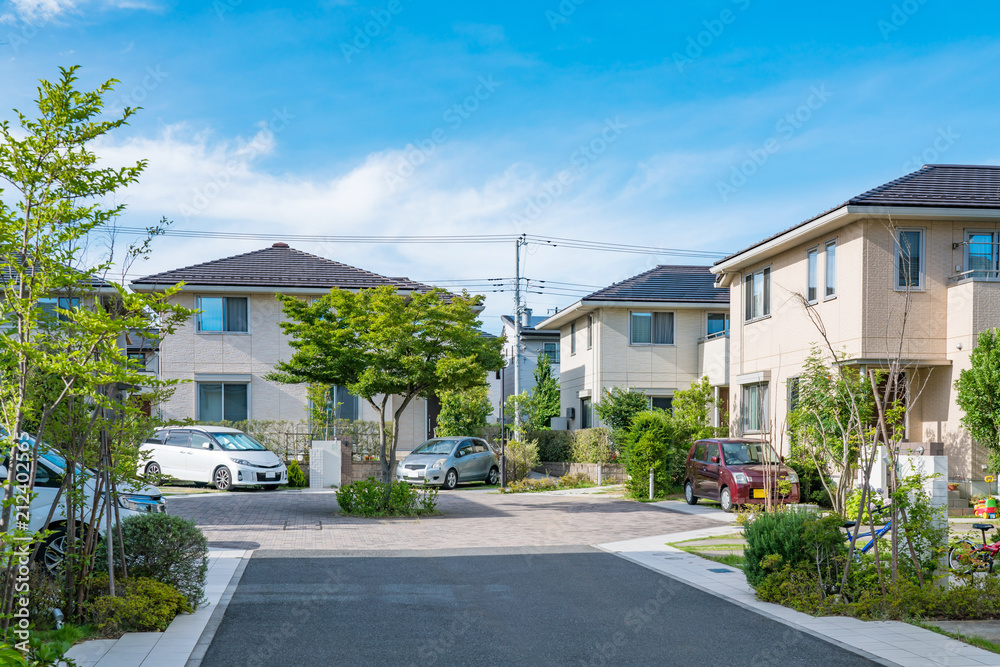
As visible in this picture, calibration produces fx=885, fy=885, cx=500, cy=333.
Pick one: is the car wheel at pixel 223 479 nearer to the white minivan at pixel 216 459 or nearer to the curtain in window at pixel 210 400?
the white minivan at pixel 216 459

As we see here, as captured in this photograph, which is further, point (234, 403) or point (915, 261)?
point (234, 403)

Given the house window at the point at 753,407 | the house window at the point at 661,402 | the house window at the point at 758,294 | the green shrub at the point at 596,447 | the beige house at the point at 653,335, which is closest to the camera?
the house window at the point at 753,407

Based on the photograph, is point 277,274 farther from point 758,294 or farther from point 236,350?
point 758,294

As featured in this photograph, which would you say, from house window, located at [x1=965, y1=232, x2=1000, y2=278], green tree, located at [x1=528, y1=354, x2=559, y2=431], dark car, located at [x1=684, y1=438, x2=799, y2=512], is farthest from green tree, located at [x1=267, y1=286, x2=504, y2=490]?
green tree, located at [x1=528, y1=354, x2=559, y2=431]

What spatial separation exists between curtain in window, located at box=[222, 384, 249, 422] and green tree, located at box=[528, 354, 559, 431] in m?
14.3

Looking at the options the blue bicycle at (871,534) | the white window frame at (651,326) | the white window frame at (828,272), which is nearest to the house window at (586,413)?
the white window frame at (651,326)

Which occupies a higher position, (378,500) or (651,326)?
(651,326)

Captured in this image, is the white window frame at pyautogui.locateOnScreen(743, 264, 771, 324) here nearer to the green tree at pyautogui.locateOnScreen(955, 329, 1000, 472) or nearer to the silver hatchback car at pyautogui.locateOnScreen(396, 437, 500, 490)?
the green tree at pyautogui.locateOnScreen(955, 329, 1000, 472)

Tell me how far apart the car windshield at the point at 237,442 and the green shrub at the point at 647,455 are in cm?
1040

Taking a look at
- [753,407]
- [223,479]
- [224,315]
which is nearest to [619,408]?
[753,407]

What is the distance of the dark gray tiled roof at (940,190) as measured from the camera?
64.4ft

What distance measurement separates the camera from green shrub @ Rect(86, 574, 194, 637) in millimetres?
7824

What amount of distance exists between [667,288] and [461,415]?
9093 mm

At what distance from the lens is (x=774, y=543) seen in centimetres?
989
